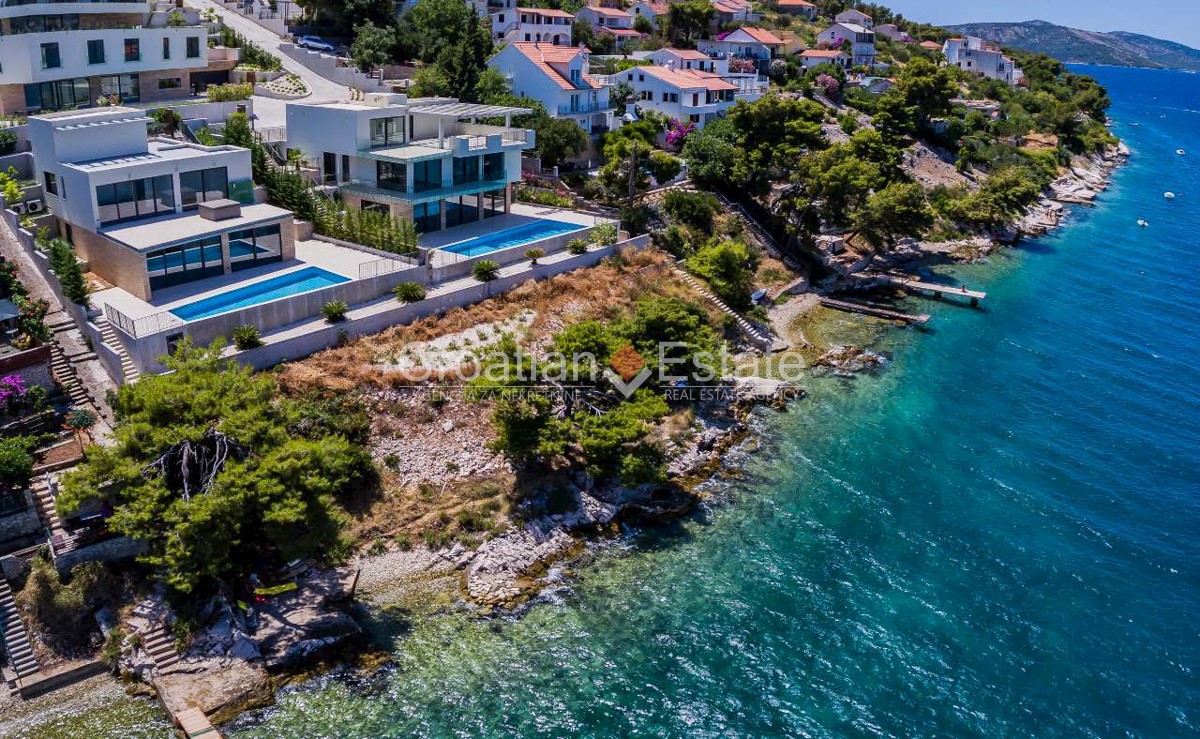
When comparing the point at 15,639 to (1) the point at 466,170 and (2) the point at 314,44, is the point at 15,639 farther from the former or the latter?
(2) the point at 314,44

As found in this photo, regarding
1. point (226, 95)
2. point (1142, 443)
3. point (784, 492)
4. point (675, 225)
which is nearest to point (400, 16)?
point (226, 95)

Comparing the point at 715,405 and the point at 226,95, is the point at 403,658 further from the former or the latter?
the point at 226,95

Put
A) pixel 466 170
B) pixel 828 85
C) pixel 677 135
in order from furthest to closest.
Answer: pixel 828 85 < pixel 677 135 < pixel 466 170

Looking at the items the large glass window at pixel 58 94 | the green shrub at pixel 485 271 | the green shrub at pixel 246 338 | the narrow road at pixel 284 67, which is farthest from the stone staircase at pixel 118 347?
the large glass window at pixel 58 94

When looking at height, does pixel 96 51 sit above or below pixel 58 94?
above

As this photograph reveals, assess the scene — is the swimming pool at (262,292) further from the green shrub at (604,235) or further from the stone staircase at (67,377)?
the green shrub at (604,235)

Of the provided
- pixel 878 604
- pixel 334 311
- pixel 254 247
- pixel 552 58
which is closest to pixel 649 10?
pixel 552 58
